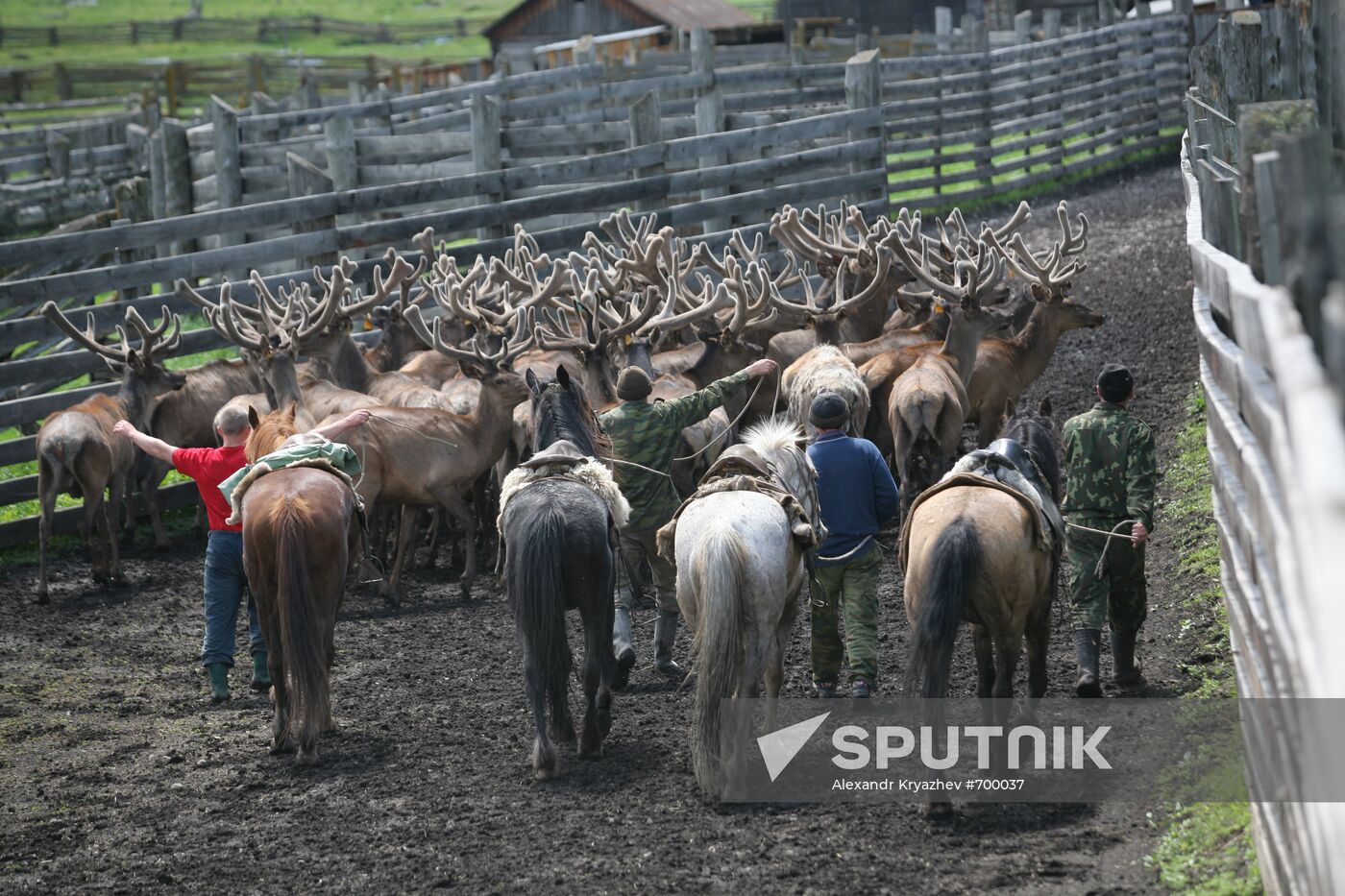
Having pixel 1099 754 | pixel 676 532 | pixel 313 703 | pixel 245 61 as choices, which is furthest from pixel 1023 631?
pixel 245 61

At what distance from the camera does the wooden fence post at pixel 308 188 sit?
16403mm

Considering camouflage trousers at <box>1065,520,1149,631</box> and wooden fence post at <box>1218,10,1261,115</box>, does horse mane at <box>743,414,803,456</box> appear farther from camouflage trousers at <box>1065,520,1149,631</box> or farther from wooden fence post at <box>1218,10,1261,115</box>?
wooden fence post at <box>1218,10,1261,115</box>

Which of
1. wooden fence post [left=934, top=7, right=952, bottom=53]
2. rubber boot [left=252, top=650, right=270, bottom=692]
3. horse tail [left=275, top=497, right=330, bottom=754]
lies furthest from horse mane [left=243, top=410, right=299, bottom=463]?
wooden fence post [left=934, top=7, right=952, bottom=53]

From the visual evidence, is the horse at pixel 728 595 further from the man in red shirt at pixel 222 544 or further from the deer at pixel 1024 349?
the deer at pixel 1024 349

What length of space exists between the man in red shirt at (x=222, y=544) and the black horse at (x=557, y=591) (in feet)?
6.59

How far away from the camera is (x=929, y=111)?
82.4 feet

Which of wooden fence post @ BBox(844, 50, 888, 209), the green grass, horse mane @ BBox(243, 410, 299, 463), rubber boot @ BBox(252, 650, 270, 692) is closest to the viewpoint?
the green grass

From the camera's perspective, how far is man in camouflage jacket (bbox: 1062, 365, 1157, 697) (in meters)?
8.52

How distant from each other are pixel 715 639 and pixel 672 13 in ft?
151

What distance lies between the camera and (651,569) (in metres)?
9.79

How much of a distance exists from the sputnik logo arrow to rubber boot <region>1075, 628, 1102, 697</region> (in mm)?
1476

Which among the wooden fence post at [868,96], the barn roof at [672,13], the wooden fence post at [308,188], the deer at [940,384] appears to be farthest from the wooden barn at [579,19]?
the deer at [940,384]

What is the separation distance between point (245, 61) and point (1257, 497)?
54014 mm

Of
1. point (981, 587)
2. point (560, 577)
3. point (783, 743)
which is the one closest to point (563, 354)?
point (560, 577)
